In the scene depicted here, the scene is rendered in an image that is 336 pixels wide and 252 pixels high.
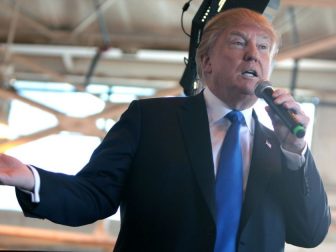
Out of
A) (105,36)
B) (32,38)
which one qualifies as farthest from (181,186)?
(32,38)

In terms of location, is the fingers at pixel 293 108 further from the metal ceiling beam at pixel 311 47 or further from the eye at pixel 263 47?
the metal ceiling beam at pixel 311 47

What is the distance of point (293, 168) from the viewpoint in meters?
1.55

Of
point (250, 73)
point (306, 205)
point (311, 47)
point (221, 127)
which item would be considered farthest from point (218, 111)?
point (311, 47)

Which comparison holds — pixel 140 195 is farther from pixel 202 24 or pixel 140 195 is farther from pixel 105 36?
pixel 105 36

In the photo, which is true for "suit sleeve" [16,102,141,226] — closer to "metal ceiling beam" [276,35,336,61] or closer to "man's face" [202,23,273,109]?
"man's face" [202,23,273,109]

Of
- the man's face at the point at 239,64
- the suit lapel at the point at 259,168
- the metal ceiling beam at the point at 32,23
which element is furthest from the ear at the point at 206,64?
the metal ceiling beam at the point at 32,23

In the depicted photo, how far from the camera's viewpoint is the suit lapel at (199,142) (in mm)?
1513

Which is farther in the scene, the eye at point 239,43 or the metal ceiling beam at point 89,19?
the metal ceiling beam at point 89,19

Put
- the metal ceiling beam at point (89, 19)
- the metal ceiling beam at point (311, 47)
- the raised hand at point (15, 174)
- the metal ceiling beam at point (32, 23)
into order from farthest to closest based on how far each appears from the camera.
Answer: the metal ceiling beam at point (89, 19)
the metal ceiling beam at point (32, 23)
the metal ceiling beam at point (311, 47)
the raised hand at point (15, 174)

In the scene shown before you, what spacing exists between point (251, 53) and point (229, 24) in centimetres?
16

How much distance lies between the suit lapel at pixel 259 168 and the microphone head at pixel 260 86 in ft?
0.50

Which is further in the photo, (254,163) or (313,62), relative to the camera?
(313,62)

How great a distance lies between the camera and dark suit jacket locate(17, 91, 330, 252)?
1492mm

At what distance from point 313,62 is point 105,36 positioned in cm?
351
